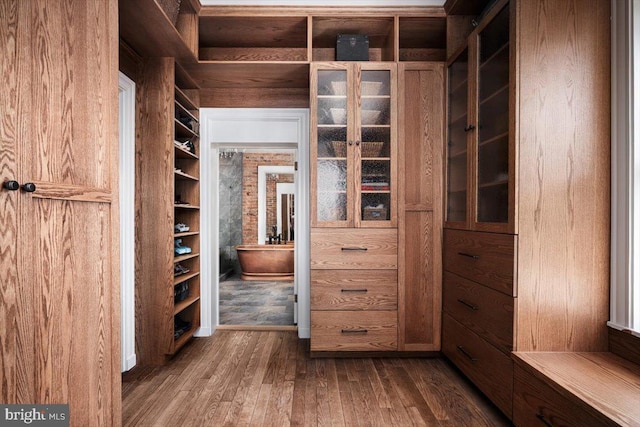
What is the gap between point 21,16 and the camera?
1.14 metres

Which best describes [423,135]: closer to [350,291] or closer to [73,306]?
[350,291]

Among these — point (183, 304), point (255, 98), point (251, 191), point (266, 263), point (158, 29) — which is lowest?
point (266, 263)

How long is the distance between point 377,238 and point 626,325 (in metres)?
1.47

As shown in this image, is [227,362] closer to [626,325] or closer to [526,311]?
[526,311]

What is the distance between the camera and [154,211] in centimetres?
268

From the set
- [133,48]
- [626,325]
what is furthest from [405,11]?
[626,325]

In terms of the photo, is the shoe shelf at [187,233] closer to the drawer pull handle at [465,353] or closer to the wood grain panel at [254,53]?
the wood grain panel at [254,53]

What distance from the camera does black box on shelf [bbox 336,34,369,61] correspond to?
9.34ft

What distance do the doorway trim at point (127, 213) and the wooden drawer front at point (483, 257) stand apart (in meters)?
2.25

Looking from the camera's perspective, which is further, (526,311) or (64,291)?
(526,311)

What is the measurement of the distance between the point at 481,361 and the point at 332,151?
1.67 meters

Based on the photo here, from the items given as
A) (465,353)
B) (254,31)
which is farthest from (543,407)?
(254,31)

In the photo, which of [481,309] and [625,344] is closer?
[625,344]

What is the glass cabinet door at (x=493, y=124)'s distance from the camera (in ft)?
6.32
